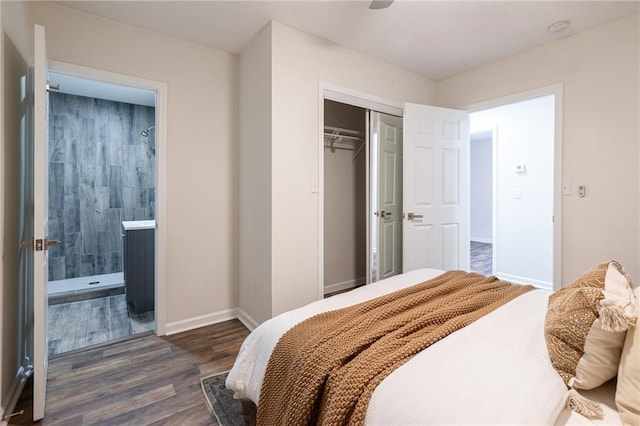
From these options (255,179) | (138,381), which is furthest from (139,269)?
(255,179)

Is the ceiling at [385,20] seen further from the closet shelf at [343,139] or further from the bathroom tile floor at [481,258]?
the bathroom tile floor at [481,258]

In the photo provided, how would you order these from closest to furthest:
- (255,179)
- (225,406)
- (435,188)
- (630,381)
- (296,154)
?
1. (630,381)
2. (225,406)
3. (296,154)
4. (255,179)
5. (435,188)

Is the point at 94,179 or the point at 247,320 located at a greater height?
the point at 94,179

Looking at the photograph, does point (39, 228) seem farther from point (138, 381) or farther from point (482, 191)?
point (482, 191)

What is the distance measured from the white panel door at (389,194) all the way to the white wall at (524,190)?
4.64 feet

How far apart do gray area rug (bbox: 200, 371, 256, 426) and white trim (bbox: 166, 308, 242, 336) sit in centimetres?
87

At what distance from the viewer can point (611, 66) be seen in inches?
95.6

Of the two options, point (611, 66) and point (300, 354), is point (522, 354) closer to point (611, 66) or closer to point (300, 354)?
point (300, 354)

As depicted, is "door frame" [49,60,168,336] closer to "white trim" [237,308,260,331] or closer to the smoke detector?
"white trim" [237,308,260,331]

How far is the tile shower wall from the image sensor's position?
155 inches

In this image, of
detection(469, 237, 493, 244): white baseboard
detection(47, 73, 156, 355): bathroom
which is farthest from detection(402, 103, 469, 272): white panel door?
detection(469, 237, 493, 244): white baseboard

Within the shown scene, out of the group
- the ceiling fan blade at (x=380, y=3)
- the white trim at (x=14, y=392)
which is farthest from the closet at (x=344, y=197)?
the white trim at (x=14, y=392)

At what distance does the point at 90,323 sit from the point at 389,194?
10.5 ft

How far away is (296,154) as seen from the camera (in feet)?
8.42
